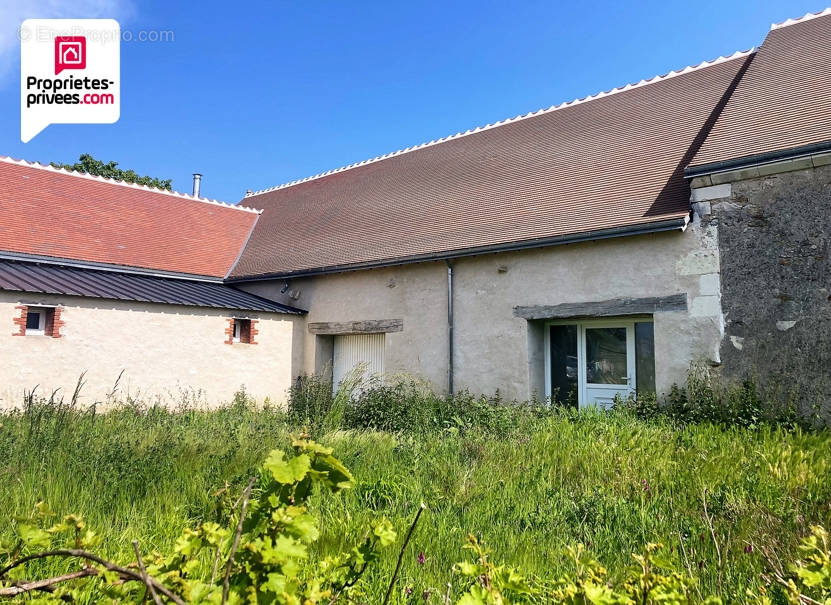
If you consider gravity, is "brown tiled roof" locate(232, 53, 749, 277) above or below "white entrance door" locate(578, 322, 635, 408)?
above

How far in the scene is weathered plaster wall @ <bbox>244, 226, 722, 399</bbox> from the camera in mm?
7625

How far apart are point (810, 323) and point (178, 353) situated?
10057mm

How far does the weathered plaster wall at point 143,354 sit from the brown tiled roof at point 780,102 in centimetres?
866

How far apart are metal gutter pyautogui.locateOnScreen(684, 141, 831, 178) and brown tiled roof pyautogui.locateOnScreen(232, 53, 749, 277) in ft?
1.50

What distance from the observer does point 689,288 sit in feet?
25.0

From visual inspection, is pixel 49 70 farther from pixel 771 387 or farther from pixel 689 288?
pixel 771 387

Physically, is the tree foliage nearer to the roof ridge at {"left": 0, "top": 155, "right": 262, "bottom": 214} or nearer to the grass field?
the roof ridge at {"left": 0, "top": 155, "right": 262, "bottom": 214}

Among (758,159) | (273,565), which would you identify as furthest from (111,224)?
(273,565)

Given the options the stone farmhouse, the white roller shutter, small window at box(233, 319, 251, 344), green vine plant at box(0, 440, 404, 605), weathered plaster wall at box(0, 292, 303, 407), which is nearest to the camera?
green vine plant at box(0, 440, 404, 605)

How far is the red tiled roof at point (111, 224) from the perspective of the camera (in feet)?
37.6

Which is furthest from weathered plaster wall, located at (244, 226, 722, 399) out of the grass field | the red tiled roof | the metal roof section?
the red tiled roof

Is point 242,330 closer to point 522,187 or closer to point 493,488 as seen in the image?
point 522,187

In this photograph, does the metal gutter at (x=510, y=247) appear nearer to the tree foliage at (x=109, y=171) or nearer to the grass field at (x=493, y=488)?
the grass field at (x=493, y=488)

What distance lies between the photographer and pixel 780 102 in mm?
8211
